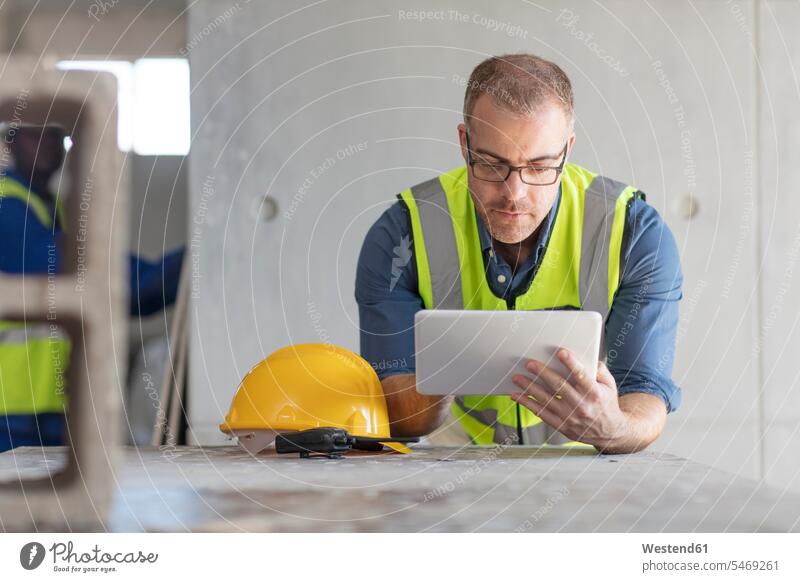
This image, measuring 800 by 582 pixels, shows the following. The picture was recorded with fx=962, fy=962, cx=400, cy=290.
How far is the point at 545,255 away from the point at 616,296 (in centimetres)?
11

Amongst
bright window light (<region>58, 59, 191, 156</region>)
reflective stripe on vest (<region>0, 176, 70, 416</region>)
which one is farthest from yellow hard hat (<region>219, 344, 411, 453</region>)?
bright window light (<region>58, 59, 191, 156</region>)

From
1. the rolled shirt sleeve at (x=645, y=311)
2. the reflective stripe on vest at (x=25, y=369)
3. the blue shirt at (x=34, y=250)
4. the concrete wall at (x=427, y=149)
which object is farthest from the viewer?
the concrete wall at (x=427, y=149)

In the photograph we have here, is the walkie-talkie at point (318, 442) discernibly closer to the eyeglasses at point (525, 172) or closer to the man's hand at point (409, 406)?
the man's hand at point (409, 406)

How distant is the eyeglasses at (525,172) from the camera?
1236mm

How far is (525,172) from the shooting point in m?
1.24

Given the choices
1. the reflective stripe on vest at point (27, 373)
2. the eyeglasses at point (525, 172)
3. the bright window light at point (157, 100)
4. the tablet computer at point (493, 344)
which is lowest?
the reflective stripe on vest at point (27, 373)

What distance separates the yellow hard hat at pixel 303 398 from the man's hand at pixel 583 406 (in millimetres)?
157

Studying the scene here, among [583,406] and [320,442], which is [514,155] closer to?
[583,406]

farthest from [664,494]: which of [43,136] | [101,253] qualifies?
[43,136]

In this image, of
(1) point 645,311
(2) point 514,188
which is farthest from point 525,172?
(1) point 645,311

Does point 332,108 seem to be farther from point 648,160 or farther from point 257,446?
point 257,446

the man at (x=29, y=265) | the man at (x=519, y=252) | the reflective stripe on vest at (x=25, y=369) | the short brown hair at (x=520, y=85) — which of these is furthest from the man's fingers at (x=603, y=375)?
the reflective stripe on vest at (x=25, y=369)

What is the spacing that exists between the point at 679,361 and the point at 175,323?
1.24 meters

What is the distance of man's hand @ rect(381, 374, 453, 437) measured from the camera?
121 cm
